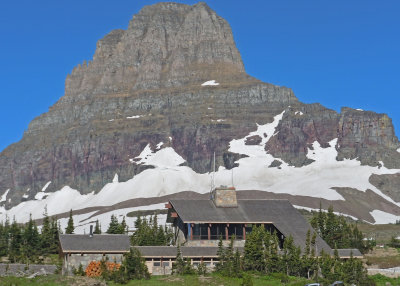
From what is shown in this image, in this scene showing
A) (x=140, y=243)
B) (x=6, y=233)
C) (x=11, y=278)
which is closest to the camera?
(x=11, y=278)

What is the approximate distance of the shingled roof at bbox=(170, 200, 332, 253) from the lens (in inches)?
2739

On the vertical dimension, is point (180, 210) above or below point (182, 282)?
above

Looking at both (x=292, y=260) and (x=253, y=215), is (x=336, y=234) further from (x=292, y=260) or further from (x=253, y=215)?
(x=292, y=260)

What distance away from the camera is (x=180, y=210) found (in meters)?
72.0

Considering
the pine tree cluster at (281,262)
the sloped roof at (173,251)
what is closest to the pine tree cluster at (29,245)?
the sloped roof at (173,251)

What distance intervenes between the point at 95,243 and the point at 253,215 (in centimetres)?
1636

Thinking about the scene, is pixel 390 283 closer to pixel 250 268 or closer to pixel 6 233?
pixel 250 268

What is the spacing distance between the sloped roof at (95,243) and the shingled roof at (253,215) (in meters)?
7.03

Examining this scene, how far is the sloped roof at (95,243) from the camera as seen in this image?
6400 centimetres

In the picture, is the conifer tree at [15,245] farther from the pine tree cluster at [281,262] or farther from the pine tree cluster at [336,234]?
the pine tree cluster at [336,234]

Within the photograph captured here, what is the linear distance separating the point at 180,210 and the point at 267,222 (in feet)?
29.0

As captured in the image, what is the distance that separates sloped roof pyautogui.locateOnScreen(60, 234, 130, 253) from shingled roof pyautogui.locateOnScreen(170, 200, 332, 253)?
7029 millimetres

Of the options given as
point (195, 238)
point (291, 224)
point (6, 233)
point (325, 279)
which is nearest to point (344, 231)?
point (291, 224)

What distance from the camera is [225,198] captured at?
242 ft
